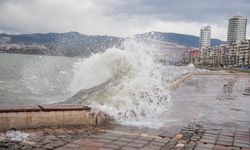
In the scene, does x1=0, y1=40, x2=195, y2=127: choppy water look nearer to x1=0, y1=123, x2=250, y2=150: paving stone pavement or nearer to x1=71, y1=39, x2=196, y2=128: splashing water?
x1=71, y1=39, x2=196, y2=128: splashing water

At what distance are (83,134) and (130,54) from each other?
26.2ft

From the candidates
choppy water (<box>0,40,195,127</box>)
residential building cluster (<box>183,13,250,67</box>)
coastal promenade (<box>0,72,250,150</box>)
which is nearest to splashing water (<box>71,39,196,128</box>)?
choppy water (<box>0,40,195,127</box>)

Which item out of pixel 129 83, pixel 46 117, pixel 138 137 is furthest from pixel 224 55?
pixel 46 117

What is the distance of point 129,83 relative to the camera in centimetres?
1012

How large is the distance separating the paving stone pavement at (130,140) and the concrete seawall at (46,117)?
0.56ft

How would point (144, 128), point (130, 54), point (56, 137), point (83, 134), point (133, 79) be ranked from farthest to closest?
point (130, 54), point (133, 79), point (144, 128), point (83, 134), point (56, 137)

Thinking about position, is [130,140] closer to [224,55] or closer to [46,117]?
[46,117]

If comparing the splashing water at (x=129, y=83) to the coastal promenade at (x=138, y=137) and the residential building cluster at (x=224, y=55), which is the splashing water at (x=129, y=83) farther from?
the residential building cluster at (x=224, y=55)

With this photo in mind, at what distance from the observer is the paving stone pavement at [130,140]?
502 centimetres

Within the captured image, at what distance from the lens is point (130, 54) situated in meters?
13.5

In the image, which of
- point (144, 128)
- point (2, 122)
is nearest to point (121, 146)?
point (144, 128)

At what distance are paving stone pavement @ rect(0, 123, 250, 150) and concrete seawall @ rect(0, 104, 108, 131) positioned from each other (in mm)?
170

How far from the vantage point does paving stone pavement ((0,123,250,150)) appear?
5020 mm

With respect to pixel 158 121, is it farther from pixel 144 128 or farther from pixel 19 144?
pixel 19 144
